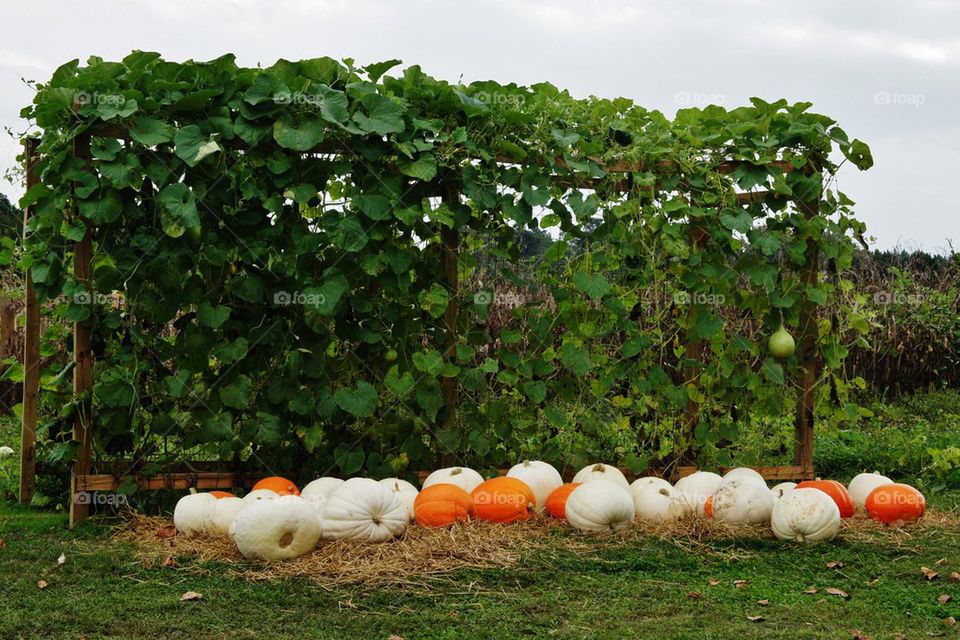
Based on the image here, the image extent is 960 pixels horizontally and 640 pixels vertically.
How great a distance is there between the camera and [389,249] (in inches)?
185

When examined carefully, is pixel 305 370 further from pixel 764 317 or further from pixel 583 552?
pixel 764 317

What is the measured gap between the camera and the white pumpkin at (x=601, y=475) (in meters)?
4.63

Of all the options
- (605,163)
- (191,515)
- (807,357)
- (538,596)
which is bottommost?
(538,596)

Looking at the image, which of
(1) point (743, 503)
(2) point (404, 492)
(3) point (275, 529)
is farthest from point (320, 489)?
(1) point (743, 503)

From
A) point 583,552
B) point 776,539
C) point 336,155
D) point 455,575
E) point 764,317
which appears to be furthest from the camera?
point 764,317

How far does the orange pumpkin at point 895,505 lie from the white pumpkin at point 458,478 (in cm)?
193

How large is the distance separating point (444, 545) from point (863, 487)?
226 centimetres

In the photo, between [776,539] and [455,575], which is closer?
[455,575]

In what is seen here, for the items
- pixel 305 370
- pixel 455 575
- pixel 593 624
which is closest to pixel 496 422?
pixel 305 370

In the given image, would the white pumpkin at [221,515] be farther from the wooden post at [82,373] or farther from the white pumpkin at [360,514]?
the wooden post at [82,373]

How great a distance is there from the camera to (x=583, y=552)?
13.2 ft

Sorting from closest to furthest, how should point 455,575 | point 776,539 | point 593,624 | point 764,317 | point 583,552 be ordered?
point 593,624, point 455,575, point 583,552, point 776,539, point 764,317

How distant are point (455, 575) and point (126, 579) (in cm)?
128

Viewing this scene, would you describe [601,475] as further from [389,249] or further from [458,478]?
[389,249]
